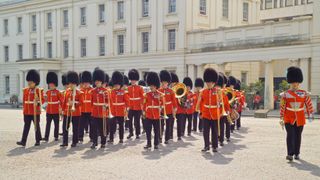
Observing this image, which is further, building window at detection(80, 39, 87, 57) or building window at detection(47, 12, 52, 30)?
building window at detection(47, 12, 52, 30)

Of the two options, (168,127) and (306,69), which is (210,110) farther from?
(306,69)

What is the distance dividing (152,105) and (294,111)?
3.33 metres

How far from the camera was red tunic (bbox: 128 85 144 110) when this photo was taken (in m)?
12.4

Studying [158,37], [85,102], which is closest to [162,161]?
[85,102]

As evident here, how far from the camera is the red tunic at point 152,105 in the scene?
1016 cm

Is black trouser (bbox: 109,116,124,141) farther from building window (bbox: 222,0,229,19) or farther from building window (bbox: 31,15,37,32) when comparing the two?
building window (bbox: 31,15,37,32)

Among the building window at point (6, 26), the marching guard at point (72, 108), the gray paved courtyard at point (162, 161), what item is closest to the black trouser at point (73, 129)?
the marching guard at point (72, 108)

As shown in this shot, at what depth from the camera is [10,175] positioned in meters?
7.22

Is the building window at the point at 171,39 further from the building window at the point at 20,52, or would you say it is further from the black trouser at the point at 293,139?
the black trouser at the point at 293,139

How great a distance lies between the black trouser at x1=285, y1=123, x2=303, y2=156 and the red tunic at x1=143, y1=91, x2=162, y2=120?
308 cm

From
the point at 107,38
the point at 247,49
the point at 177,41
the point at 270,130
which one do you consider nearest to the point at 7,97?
the point at 107,38

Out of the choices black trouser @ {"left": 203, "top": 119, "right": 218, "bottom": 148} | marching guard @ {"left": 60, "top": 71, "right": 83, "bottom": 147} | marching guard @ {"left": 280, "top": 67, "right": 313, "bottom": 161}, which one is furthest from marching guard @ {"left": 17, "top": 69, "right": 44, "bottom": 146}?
marching guard @ {"left": 280, "top": 67, "right": 313, "bottom": 161}

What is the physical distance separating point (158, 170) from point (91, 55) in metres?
32.1

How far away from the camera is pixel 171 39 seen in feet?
108
